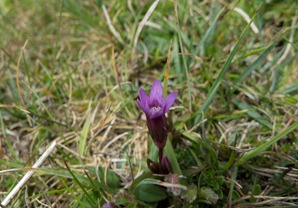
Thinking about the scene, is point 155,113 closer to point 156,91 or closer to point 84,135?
point 156,91

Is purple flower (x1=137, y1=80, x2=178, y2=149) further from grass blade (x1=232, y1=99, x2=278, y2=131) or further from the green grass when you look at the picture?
grass blade (x1=232, y1=99, x2=278, y2=131)

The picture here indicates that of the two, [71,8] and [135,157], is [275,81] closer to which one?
[135,157]

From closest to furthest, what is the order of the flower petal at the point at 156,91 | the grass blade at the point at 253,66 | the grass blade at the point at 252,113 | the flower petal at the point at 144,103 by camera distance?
the flower petal at the point at 144,103
the flower petal at the point at 156,91
the grass blade at the point at 252,113
the grass blade at the point at 253,66

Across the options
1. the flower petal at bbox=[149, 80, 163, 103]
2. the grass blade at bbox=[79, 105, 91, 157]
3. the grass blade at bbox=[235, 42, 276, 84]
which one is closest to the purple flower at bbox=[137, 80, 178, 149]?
the flower petal at bbox=[149, 80, 163, 103]

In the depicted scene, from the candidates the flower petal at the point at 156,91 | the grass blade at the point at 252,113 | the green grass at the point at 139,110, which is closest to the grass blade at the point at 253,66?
the green grass at the point at 139,110

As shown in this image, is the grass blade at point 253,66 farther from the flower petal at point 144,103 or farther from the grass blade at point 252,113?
the flower petal at point 144,103

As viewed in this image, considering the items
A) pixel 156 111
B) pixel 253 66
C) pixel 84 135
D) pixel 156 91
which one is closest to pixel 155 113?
pixel 156 111

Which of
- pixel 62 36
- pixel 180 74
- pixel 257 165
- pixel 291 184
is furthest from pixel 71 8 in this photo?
pixel 291 184

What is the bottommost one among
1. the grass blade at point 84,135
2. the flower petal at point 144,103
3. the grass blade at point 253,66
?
the grass blade at point 84,135

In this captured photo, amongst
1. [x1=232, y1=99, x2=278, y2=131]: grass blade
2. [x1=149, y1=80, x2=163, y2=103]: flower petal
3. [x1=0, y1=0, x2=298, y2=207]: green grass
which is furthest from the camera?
[x1=232, y1=99, x2=278, y2=131]: grass blade
